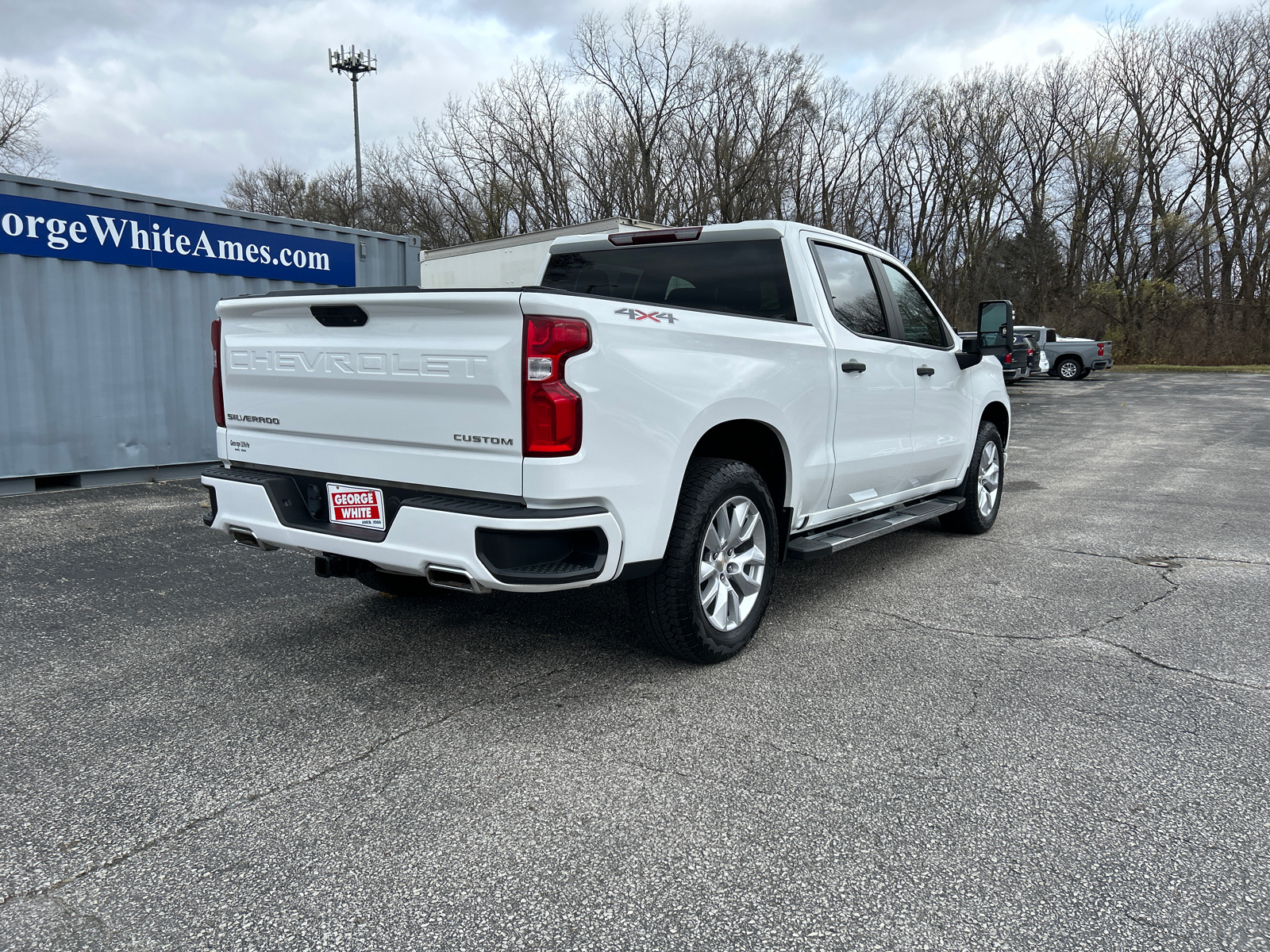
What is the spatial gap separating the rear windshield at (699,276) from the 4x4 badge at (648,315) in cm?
89

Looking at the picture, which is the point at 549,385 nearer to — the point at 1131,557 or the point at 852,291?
the point at 852,291

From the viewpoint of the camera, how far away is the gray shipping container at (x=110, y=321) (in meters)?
8.09

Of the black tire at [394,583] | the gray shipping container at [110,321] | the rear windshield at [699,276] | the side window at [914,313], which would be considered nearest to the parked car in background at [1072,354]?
the side window at [914,313]

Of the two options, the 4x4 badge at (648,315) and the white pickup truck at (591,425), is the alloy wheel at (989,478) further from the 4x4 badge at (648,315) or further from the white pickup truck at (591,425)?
the 4x4 badge at (648,315)

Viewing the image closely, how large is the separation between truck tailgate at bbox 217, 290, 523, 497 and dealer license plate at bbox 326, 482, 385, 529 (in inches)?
2.4

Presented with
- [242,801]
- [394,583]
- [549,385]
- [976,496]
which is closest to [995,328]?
[976,496]

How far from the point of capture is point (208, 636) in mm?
4160

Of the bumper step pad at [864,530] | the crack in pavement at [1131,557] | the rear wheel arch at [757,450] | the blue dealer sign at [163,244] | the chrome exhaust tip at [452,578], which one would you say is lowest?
the crack in pavement at [1131,557]

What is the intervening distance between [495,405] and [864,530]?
2.44 metres

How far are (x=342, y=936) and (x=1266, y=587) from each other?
532 cm

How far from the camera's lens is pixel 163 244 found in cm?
897

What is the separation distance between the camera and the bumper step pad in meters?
4.22

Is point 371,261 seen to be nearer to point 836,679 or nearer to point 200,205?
point 200,205

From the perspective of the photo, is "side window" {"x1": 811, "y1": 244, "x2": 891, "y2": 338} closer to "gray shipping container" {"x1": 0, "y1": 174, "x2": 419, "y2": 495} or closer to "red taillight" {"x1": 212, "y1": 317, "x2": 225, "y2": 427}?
"red taillight" {"x1": 212, "y1": 317, "x2": 225, "y2": 427}
